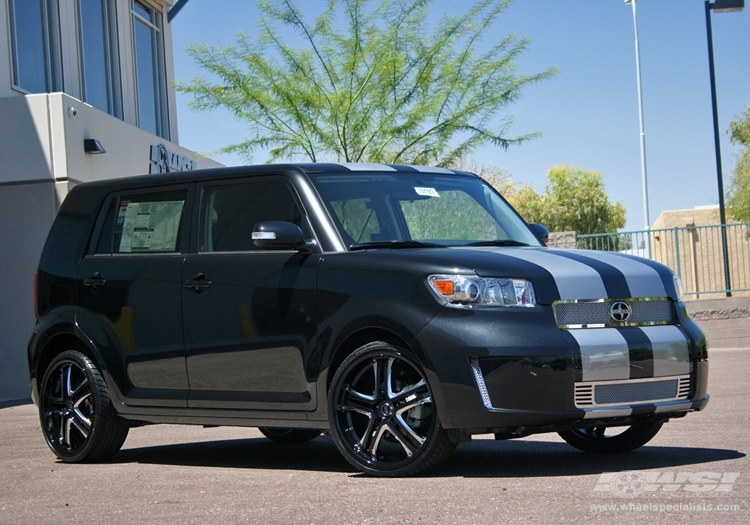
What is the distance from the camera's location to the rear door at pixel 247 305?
7.02 meters

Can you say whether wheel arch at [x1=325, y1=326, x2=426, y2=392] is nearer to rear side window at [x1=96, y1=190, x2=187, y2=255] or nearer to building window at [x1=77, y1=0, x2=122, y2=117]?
rear side window at [x1=96, y1=190, x2=187, y2=255]

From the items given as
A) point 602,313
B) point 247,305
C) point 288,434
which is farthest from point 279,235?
point 288,434

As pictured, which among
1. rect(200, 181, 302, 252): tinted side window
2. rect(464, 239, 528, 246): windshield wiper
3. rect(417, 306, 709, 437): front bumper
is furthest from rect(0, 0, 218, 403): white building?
rect(417, 306, 709, 437): front bumper

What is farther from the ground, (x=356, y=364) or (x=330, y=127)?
(x=330, y=127)

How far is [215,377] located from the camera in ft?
24.4

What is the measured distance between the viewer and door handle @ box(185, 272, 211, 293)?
296 inches

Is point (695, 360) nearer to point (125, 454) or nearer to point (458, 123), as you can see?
point (125, 454)

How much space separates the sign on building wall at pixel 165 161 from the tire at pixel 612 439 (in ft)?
44.5

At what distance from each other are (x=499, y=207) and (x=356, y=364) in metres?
1.95

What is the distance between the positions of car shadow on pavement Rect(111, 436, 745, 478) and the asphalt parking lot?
1 cm

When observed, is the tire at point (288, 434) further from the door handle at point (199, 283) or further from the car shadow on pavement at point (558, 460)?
the door handle at point (199, 283)

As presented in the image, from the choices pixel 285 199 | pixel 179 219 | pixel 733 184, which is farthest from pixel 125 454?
pixel 733 184

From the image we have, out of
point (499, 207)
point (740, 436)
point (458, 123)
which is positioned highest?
point (458, 123)

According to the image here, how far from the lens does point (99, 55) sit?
2170 centimetres
